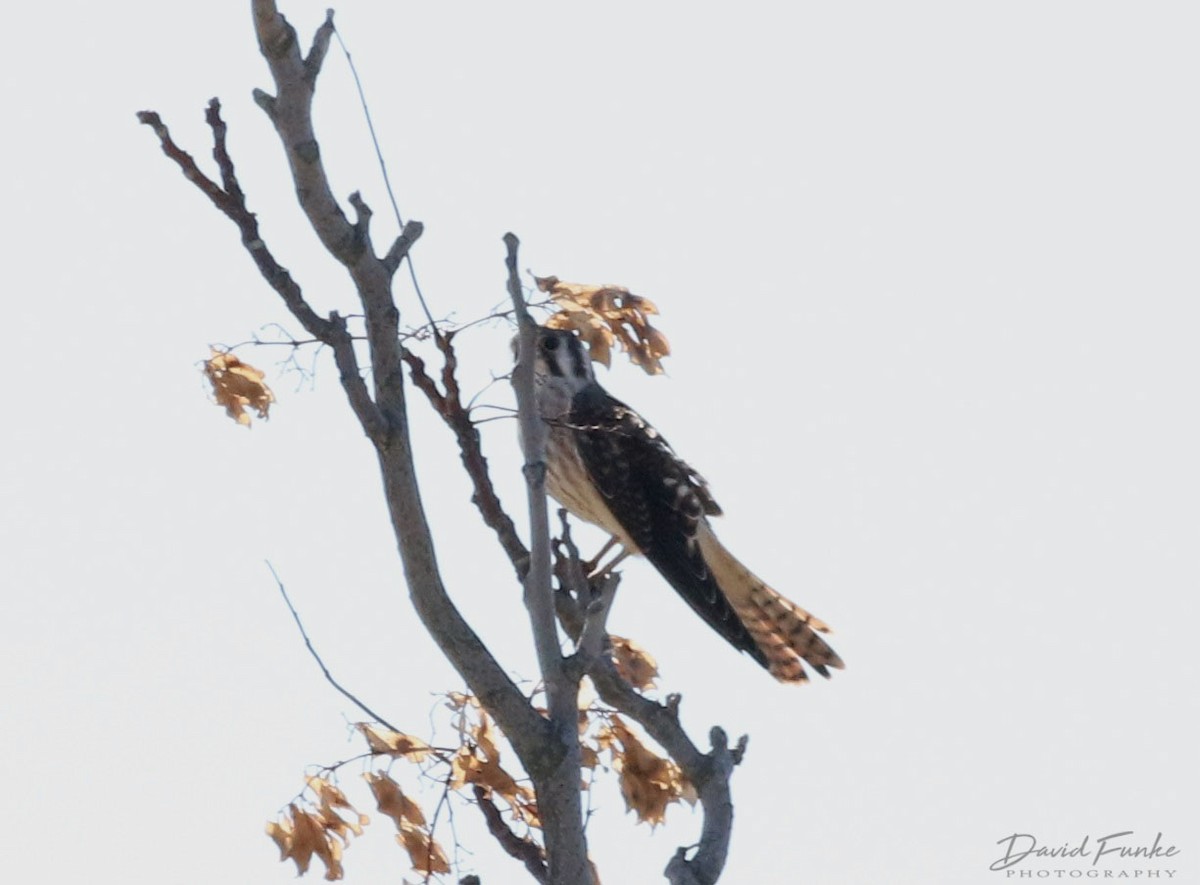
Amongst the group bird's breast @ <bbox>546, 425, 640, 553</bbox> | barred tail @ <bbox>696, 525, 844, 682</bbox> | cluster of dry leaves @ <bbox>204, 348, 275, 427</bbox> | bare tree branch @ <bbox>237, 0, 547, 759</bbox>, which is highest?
bird's breast @ <bbox>546, 425, 640, 553</bbox>

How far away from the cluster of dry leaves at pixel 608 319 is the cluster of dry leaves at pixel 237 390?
78 centimetres

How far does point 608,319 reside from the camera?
4.41 meters

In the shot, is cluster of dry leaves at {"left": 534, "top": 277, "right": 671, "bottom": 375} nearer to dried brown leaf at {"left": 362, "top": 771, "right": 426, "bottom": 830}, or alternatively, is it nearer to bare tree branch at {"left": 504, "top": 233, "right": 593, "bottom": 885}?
bare tree branch at {"left": 504, "top": 233, "right": 593, "bottom": 885}

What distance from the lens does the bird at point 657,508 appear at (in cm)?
738

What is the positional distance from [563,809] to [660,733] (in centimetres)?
71

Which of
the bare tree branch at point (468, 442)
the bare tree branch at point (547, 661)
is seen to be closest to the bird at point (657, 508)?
the bare tree branch at point (468, 442)

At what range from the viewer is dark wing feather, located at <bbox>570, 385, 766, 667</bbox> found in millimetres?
7301

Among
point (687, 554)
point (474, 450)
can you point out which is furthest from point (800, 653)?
point (474, 450)

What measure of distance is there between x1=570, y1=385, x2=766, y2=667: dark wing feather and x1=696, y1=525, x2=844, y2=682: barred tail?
6.8 inches

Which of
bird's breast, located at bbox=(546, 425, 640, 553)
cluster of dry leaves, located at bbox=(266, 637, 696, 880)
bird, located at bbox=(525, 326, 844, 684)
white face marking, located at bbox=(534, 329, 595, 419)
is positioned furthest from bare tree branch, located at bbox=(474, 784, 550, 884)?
white face marking, located at bbox=(534, 329, 595, 419)

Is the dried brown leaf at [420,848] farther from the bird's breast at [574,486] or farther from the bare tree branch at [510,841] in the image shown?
the bird's breast at [574,486]

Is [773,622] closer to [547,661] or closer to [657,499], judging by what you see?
[657,499]

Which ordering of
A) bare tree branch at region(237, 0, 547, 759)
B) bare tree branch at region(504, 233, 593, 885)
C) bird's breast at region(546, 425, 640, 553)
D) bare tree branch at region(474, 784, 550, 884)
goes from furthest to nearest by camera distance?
1. bird's breast at region(546, 425, 640, 553)
2. bare tree branch at region(474, 784, 550, 884)
3. bare tree branch at region(504, 233, 593, 885)
4. bare tree branch at region(237, 0, 547, 759)

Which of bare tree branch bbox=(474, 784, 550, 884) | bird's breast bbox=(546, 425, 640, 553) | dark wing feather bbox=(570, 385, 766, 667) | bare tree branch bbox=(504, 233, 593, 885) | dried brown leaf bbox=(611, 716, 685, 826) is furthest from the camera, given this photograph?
bird's breast bbox=(546, 425, 640, 553)
